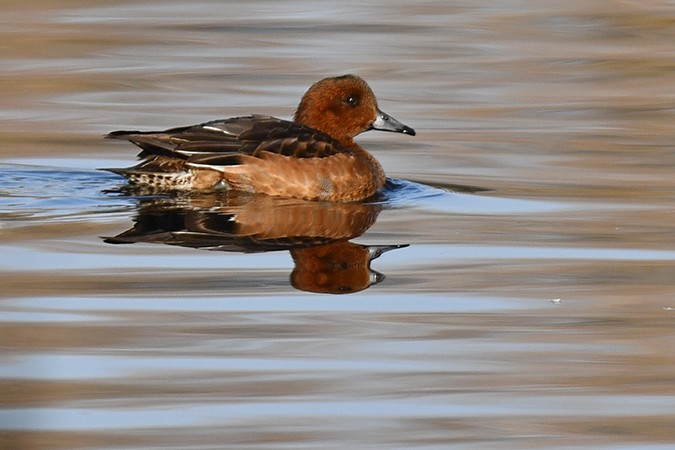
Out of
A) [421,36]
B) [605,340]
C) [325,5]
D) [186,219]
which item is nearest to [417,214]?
[186,219]

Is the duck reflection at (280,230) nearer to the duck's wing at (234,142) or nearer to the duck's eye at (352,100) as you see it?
the duck's wing at (234,142)

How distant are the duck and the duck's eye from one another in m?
0.52

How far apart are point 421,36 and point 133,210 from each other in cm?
611

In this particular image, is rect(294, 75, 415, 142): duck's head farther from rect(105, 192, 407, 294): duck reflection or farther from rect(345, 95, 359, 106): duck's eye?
rect(105, 192, 407, 294): duck reflection

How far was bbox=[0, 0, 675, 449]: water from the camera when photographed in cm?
474

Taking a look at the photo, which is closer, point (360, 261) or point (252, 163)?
point (360, 261)

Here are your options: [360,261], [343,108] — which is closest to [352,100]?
[343,108]


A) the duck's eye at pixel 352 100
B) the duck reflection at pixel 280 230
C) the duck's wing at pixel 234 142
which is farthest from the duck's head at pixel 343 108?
the duck reflection at pixel 280 230

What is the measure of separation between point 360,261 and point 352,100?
268 centimetres

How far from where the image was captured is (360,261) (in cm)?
684

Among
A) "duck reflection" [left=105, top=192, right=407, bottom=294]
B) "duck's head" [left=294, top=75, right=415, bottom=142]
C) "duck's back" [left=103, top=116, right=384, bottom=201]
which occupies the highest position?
"duck's head" [left=294, top=75, right=415, bottom=142]

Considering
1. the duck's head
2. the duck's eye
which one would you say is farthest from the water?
the duck's eye

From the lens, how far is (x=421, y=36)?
13711mm

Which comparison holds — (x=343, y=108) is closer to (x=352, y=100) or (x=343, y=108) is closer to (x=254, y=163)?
(x=352, y=100)
